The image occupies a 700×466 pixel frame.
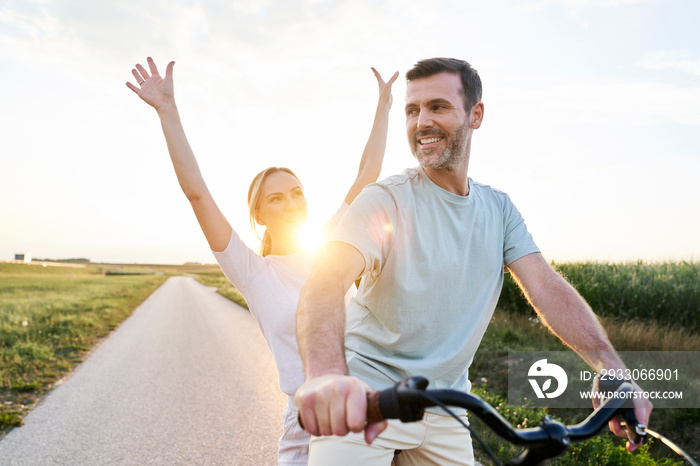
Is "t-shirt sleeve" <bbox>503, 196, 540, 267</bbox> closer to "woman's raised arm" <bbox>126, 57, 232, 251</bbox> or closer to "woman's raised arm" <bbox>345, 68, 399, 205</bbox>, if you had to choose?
"woman's raised arm" <bbox>345, 68, 399, 205</bbox>

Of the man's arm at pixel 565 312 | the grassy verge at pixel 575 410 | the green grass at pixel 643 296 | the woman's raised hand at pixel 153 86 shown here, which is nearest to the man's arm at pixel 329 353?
the man's arm at pixel 565 312

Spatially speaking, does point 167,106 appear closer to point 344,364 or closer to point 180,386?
point 344,364

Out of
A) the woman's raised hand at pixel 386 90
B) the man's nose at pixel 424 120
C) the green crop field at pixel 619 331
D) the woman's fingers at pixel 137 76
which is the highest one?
the woman's raised hand at pixel 386 90

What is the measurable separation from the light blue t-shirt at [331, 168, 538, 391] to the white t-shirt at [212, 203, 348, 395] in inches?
24.6

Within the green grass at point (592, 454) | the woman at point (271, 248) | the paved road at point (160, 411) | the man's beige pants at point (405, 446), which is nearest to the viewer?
the man's beige pants at point (405, 446)

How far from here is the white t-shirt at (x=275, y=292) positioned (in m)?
2.67

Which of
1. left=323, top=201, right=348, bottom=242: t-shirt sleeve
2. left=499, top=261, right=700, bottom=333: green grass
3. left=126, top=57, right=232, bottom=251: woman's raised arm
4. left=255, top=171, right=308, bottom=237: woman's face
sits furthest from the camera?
left=499, top=261, right=700, bottom=333: green grass

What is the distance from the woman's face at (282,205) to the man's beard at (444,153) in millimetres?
1034

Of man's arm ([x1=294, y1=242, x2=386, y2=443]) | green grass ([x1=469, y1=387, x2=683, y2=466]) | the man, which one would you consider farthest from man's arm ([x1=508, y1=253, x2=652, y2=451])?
green grass ([x1=469, y1=387, x2=683, y2=466])

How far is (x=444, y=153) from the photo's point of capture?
2283 millimetres

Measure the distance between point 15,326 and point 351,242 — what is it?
47.3 feet

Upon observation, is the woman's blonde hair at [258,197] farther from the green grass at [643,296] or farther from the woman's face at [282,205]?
the green grass at [643,296]

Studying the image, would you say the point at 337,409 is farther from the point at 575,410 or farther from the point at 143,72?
the point at 575,410

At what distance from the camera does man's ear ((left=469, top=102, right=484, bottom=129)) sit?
2508 mm
